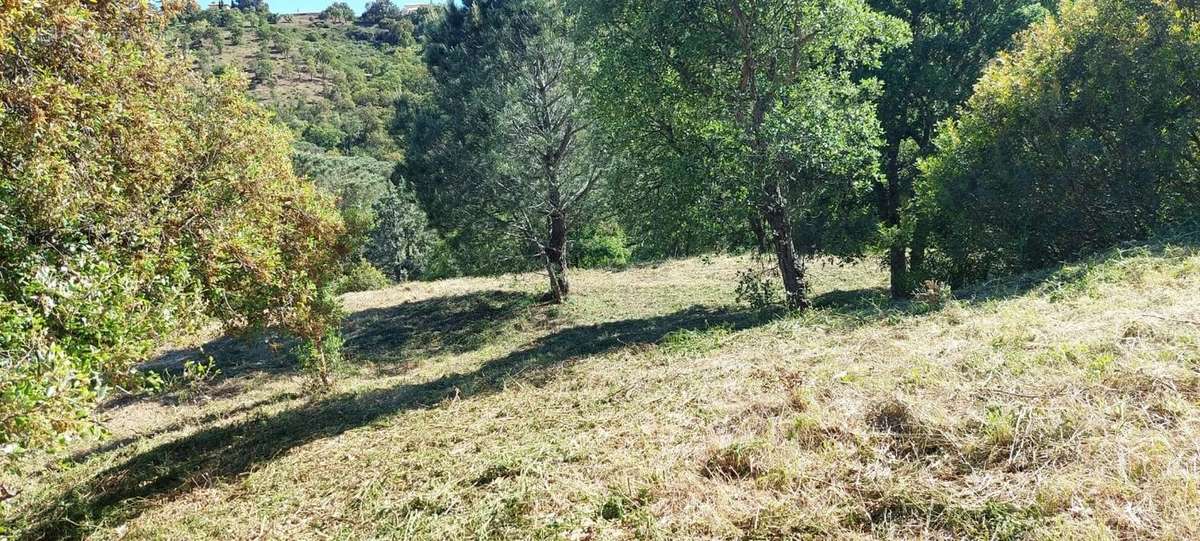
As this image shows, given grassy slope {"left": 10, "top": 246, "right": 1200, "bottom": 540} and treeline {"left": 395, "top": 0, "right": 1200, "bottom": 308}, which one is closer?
grassy slope {"left": 10, "top": 246, "right": 1200, "bottom": 540}

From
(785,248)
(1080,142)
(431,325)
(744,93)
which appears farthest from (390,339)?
(1080,142)

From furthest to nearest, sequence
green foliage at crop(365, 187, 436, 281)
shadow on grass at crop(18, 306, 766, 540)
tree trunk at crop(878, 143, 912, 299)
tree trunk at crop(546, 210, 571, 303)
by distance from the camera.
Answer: green foliage at crop(365, 187, 436, 281)
tree trunk at crop(546, 210, 571, 303)
tree trunk at crop(878, 143, 912, 299)
shadow on grass at crop(18, 306, 766, 540)

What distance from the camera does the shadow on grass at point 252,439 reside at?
21.8 feet

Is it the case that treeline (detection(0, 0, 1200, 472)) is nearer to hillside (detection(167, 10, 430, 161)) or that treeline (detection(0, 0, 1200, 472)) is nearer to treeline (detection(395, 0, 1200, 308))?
treeline (detection(395, 0, 1200, 308))

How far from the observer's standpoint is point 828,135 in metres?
10.7

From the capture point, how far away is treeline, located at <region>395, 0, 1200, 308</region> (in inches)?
412

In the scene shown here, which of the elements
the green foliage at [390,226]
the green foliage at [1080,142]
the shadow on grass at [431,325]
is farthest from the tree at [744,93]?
the green foliage at [390,226]

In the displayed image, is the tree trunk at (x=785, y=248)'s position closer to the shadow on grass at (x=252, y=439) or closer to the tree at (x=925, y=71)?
the shadow on grass at (x=252, y=439)

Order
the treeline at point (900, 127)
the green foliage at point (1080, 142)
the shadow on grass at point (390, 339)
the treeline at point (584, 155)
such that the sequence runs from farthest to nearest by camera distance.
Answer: the shadow on grass at point (390, 339)
the treeline at point (900, 127)
the green foliage at point (1080, 142)
the treeline at point (584, 155)

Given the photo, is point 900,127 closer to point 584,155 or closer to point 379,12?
point 584,155

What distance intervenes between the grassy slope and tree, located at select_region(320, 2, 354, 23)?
20283 centimetres

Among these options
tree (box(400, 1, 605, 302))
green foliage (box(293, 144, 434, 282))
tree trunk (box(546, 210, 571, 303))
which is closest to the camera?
tree (box(400, 1, 605, 302))

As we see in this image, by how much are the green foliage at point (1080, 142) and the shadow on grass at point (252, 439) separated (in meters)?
5.41

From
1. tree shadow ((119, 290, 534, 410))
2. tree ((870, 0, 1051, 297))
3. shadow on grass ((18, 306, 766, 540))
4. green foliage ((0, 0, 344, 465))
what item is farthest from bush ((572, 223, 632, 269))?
green foliage ((0, 0, 344, 465))
